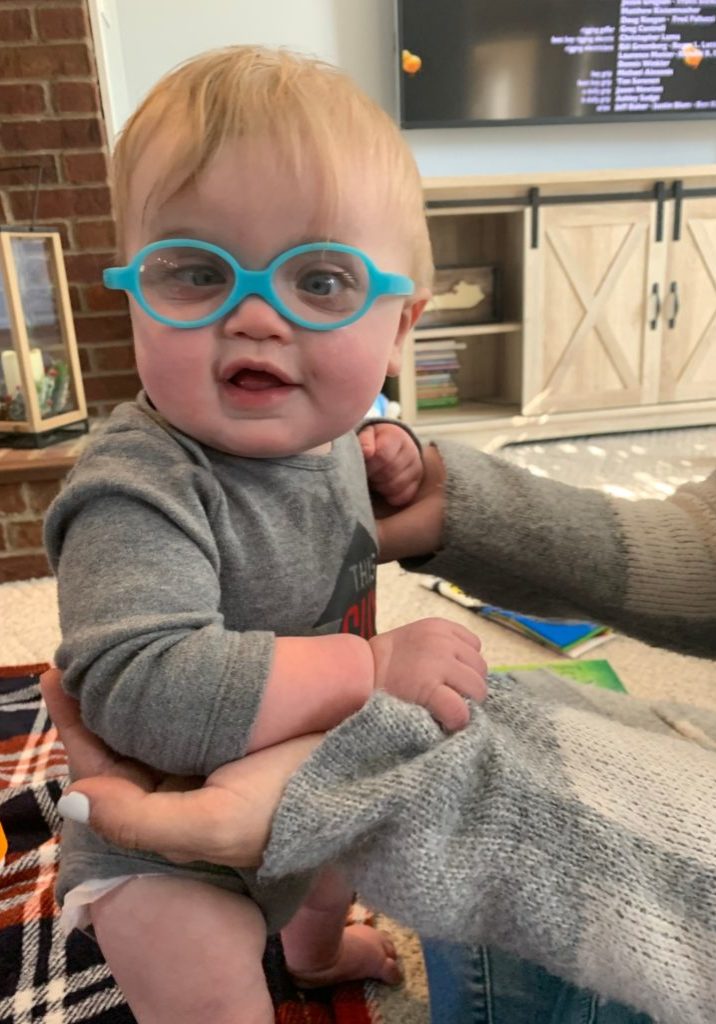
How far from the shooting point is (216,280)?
542 millimetres

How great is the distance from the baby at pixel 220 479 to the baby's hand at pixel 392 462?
0.18m

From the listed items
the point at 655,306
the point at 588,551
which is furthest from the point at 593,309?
the point at 588,551

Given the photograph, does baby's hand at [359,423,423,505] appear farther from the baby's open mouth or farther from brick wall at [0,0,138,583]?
brick wall at [0,0,138,583]

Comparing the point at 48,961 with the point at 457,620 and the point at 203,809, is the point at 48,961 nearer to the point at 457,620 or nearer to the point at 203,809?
the point at 203,809

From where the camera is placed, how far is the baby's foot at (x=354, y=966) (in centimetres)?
80

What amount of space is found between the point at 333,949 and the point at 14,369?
1.50 metres

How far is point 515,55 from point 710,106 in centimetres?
79

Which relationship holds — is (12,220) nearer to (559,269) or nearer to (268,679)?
(559,269)

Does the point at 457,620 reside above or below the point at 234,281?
below

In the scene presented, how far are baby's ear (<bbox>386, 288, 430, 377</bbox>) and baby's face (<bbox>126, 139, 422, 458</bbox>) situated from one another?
6 cm

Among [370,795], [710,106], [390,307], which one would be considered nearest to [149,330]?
[390,307]

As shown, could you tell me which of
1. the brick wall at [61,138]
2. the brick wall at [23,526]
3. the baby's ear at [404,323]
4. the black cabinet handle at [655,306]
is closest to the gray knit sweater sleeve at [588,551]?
the baby's ear at [404,323]

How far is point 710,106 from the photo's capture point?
10.2 feet

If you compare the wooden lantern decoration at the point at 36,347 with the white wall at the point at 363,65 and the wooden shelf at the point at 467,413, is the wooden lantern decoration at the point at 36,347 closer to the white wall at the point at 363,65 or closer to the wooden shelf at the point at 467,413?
the white wall at the point at 363,65
